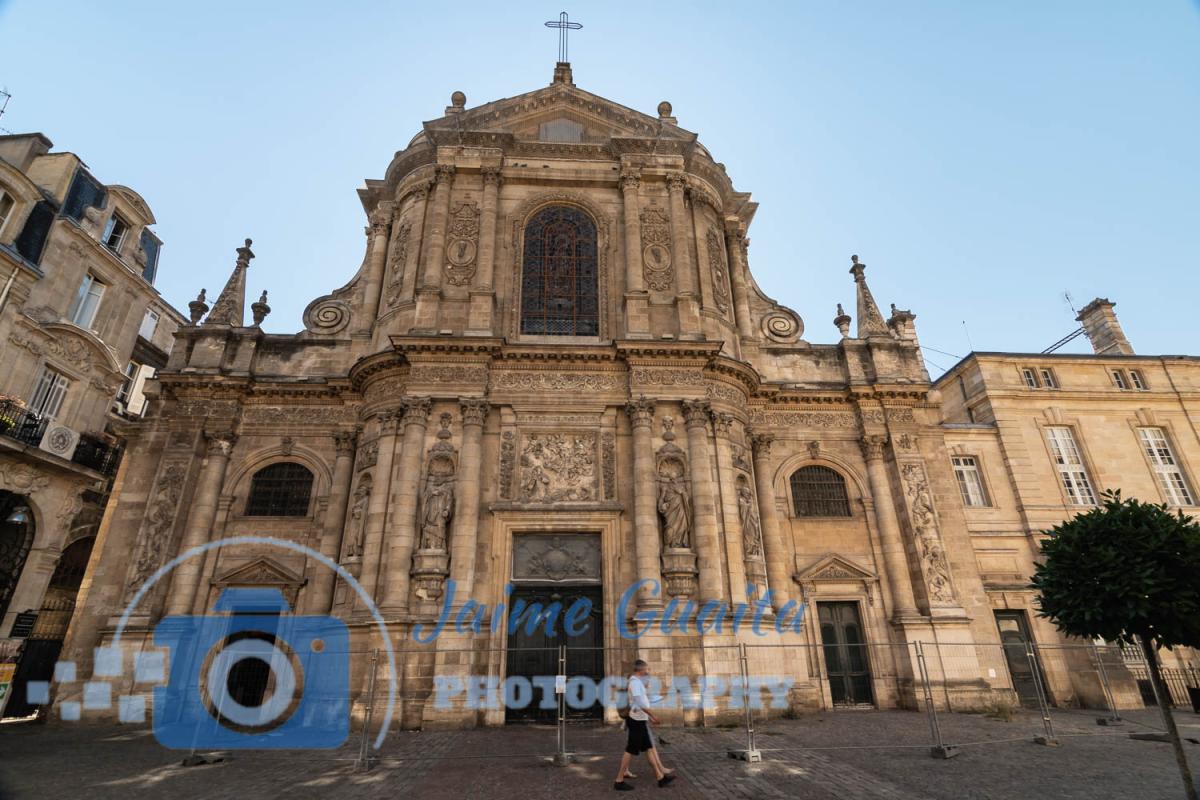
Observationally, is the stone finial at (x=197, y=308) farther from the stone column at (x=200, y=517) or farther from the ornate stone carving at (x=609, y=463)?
the ornate stone carving at (x=609, y=463)

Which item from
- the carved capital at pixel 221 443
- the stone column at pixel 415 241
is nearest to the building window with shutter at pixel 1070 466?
the stone column at pixel 415 241

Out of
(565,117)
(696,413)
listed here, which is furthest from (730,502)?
(565,117)

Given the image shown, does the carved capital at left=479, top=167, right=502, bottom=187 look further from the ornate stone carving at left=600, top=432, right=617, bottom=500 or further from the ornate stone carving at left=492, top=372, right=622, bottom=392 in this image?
the ornate stone carving at left=600, top=432, right=617, bottom=500

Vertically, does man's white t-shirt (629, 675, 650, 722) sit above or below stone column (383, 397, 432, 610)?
below

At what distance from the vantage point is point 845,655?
17.3m

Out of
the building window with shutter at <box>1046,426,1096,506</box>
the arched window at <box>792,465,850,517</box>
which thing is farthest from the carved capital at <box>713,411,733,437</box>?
the building window with shutter at <box>1046,426,1096,506</box>

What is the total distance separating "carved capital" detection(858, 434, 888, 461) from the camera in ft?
63.1

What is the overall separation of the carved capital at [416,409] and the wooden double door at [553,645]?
517 centimetres

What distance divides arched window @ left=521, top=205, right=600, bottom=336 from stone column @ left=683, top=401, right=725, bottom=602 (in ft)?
14.5

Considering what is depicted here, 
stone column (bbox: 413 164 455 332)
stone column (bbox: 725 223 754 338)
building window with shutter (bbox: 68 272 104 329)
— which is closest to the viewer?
stone column (bbox: 413 164 455 332)

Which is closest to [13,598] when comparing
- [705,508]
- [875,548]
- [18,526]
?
[18,526]

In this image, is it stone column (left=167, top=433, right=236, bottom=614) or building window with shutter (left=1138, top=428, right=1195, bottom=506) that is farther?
building window with shutter (left=1138, top=428, right=1195, bottom=506)

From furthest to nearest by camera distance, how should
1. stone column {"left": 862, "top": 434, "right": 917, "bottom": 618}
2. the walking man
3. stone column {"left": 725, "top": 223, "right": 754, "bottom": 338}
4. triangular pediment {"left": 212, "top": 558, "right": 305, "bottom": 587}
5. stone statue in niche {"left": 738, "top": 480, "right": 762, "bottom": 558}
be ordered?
stone column {"left": 725, "top": 223, "right": 754, "bottom": 338} < stone column {"left": 862, "top": 434, "right": 917, "bottom": 618} < triangular pediment {"left": 212, "top": 558, "right": 305, "bottom": 587} < stone statue in niche {"left": 738, "top": 480, "right": 762, "bottom": 558} < the walking man

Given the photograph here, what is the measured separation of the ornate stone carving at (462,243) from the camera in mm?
18859
